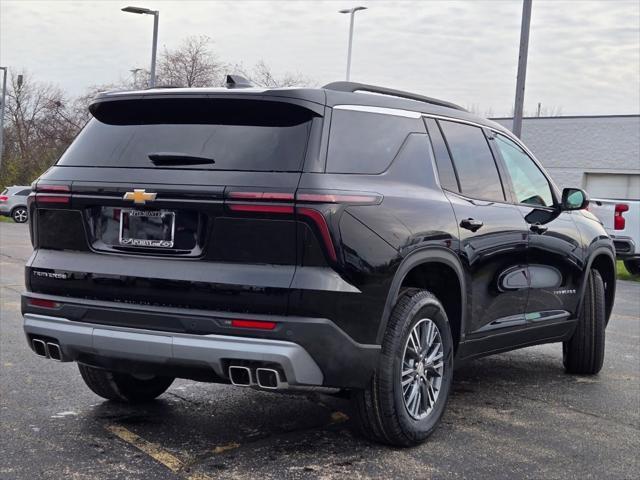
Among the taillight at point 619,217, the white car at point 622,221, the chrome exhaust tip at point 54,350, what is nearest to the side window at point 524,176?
the chrome exhaust tip at point 54,350

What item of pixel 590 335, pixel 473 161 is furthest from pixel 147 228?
pixel 590 335

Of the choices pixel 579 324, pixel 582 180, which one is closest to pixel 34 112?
pixel 582 180

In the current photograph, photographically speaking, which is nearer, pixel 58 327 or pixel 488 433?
pixel 58 327

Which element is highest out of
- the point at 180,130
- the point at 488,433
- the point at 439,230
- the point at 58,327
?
the point at 180,130

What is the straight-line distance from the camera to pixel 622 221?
15.1 m

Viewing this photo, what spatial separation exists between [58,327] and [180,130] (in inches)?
43.3

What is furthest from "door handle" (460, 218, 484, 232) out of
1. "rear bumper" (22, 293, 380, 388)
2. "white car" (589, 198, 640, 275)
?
"white car" (589, 198, 640, 275)

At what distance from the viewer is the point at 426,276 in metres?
4.73

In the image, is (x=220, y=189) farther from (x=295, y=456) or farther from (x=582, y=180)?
(x=582, y=180)

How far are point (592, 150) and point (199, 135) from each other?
3475cm

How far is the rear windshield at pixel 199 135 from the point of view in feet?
13.2

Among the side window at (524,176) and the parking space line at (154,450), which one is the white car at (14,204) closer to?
the side window at (524,176)

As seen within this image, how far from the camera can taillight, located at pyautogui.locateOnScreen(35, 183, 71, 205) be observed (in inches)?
168

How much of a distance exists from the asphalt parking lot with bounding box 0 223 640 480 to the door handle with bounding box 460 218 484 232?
111 centimetres
